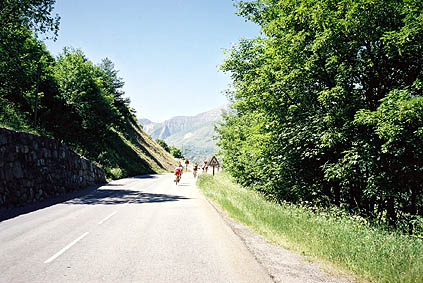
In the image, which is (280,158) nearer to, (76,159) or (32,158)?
(32,158)

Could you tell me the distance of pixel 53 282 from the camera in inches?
187

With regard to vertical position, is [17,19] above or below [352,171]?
above

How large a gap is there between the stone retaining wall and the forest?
4.89 ft

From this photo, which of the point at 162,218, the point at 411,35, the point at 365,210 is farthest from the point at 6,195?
the point at 411,35

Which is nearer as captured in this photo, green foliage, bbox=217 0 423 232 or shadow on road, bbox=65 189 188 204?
green foliage, bbox=217 0 423 232

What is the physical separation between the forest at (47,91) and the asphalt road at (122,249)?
9397 millimetres

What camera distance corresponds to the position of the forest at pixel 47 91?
17.0 metres

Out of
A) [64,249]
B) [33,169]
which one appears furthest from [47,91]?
[64,249]

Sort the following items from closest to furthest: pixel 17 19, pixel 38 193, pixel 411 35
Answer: pixel 411 35 < pixel 38 193 < pixel 17 19

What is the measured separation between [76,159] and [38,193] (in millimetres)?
6886

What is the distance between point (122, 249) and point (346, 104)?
30.7 ft

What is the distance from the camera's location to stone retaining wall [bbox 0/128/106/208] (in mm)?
12988

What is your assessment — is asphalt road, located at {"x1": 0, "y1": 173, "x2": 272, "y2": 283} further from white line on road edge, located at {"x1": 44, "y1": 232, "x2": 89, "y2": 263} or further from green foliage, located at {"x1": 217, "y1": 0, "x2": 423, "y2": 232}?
green foliage, located at {"x1": 217, "y1": 0, "x2": 423, "y2": 232}

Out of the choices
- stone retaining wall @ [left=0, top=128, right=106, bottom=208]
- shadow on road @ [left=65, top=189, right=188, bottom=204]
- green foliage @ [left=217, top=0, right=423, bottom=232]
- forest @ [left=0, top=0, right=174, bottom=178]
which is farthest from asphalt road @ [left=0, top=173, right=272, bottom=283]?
forest @ [left=0, top=0, right=174, bottom=178]
